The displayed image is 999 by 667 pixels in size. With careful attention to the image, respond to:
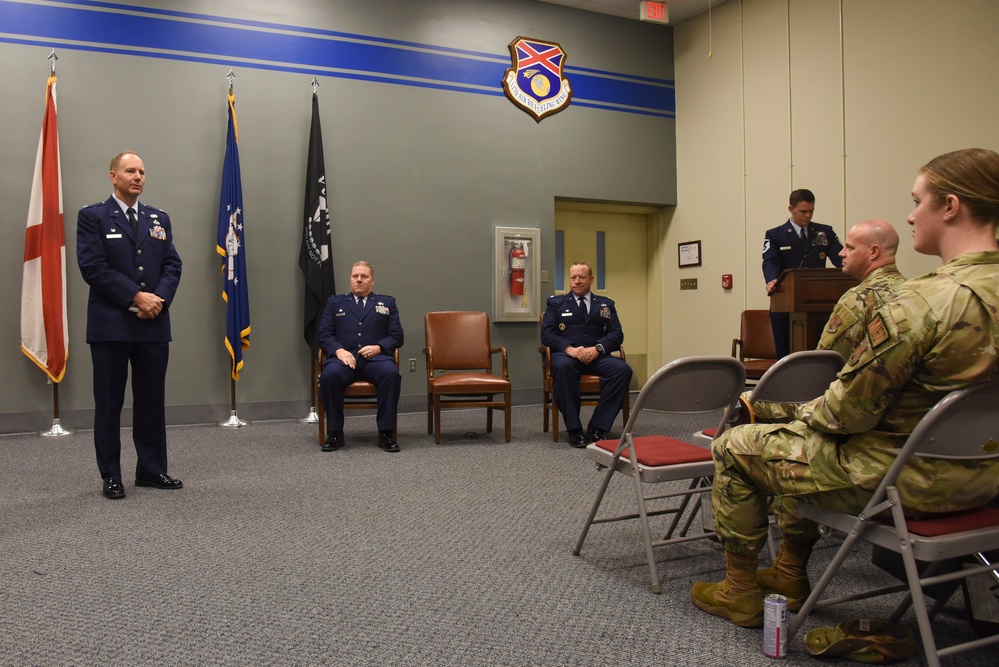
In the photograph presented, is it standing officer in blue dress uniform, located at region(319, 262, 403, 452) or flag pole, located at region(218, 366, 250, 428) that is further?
flag pole, located at region(218, 366, 250, 428)

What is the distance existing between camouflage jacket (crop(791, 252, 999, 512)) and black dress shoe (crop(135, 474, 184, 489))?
3.06 meters

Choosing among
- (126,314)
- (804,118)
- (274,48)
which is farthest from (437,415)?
(804,118)

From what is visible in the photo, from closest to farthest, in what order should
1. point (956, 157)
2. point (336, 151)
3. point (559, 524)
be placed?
1. point (956, 157)
2. point (559, 524)
3. point (336, 151)

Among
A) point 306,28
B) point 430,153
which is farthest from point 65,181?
point 430,153

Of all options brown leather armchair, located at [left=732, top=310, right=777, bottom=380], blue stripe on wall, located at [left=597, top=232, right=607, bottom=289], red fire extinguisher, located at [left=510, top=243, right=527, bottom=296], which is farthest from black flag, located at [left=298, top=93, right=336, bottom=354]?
brown leather armchair, located at [left=732, top=310, right=777, bottom=380]

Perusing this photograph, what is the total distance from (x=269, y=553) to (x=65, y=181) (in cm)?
396

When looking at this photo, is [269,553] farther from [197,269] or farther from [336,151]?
[336,151]

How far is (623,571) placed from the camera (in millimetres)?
2521

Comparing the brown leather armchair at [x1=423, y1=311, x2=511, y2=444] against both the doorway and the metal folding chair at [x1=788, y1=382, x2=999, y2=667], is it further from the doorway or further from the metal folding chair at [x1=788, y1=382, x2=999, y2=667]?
the metal folding chair at [x1=788, y1=382, x2=999, y2=667]

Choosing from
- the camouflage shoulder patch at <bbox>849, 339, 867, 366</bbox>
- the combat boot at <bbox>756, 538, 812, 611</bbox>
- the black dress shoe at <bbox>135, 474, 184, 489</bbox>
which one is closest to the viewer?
the camouflage shoulder patch at <bbox>849, 339, 867, 366</bbox>

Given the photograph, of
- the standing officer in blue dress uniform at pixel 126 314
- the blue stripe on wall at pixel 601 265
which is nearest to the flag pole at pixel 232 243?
the standing officer in blue dress uniform at pixel 126 314

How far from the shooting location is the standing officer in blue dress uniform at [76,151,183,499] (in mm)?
3453

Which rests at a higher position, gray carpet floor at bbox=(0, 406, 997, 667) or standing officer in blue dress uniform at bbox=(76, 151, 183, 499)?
standing officer in blue dress uniform at bbox=(76, 151, 183, 499)

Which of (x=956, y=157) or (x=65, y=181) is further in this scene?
(x=65, y=181)
